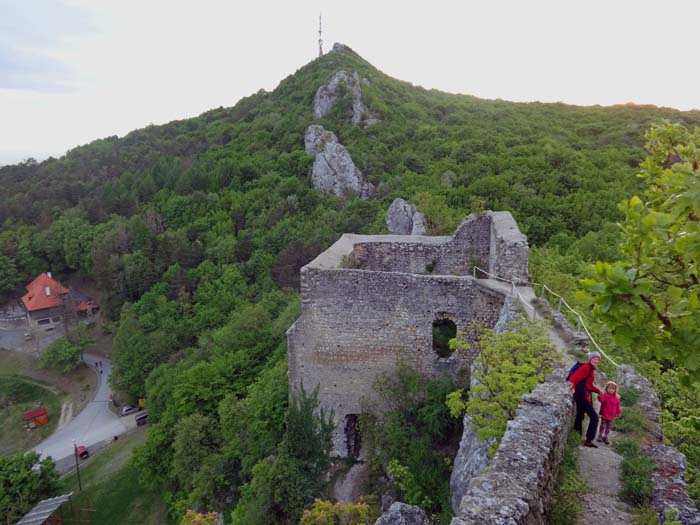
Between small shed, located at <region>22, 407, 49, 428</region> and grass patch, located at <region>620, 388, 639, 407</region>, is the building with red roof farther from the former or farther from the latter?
grass patch, located at <region>620, 388, 639, 407</region>

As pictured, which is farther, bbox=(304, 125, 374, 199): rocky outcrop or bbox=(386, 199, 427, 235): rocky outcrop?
bbox=(304, 125, 374, 199): rocky outcrop

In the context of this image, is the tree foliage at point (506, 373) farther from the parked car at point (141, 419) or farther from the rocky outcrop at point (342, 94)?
the rocky outcrop at point (342, 94)

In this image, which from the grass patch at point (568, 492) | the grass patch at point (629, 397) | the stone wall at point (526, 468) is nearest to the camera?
the stone wall at point (526, 468)

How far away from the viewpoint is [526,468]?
4758 mm

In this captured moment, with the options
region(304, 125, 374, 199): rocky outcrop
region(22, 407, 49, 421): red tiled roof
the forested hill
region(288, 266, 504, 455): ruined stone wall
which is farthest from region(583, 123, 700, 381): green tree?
region(304, 125, 374, 199): rocky outcrop

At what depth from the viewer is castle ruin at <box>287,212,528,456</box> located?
10.9 meters

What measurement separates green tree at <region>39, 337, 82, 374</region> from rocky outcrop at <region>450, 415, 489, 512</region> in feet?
140

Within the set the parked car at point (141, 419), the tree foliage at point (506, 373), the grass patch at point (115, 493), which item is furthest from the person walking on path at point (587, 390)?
the parked car at point (141, 419)

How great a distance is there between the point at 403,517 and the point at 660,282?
22.2 ft

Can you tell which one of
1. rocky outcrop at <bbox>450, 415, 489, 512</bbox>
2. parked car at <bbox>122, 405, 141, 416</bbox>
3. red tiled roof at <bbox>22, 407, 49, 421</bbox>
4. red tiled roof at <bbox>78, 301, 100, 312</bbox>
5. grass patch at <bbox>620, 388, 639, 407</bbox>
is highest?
grass patch at <bbox>620, 388, 639, 407</bbox>

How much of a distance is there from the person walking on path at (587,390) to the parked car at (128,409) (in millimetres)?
36408

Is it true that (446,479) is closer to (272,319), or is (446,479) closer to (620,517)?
(620,517)

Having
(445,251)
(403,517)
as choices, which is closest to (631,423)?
(403,517)

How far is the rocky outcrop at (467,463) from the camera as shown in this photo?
24.5 feet
